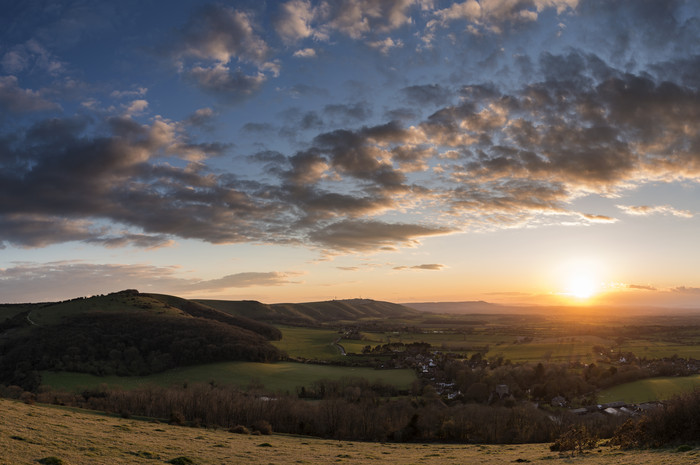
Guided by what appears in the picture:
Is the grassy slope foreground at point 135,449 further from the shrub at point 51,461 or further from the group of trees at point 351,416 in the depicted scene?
the group of trees at point 351,416

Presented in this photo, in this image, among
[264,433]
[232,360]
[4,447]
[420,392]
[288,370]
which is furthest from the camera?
[232,360]

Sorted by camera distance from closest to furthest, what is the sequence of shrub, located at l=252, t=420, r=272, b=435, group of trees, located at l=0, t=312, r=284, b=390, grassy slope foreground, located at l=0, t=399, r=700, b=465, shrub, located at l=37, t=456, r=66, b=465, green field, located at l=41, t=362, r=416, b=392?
shrub, located at l=37, t=456, r=66, b=465 < grassy slope foreground, located at l=0, t=399, r=700, b=465 < shrub, located at l=252, t=420, r=272, b=435 < green field, located at l=41, t=362, r=416, b=392 < group of trees, located at l=0, t=312, r=284, b=390

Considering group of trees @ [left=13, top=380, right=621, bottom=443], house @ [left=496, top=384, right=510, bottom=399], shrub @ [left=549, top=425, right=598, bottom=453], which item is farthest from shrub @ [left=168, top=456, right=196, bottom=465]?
house @ [left=496, top=384, right=510, bottom=399]

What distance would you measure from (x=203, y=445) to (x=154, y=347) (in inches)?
6637

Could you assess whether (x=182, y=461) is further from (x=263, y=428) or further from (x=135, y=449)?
(x=263, y=428)

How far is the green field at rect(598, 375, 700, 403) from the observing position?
118750mm

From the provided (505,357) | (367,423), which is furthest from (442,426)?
(505,357)

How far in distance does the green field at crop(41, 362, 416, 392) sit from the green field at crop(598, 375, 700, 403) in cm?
6235

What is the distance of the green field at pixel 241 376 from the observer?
470ft

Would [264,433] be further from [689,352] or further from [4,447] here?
[689,352]

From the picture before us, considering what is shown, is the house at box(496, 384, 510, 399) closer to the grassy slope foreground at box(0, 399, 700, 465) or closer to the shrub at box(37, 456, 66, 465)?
the grassy slope foreground at box(0, 399, 700, 465)

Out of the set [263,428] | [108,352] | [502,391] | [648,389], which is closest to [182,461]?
[263,428]

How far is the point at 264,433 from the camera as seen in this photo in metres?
71.6

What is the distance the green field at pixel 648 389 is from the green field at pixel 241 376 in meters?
62.4
